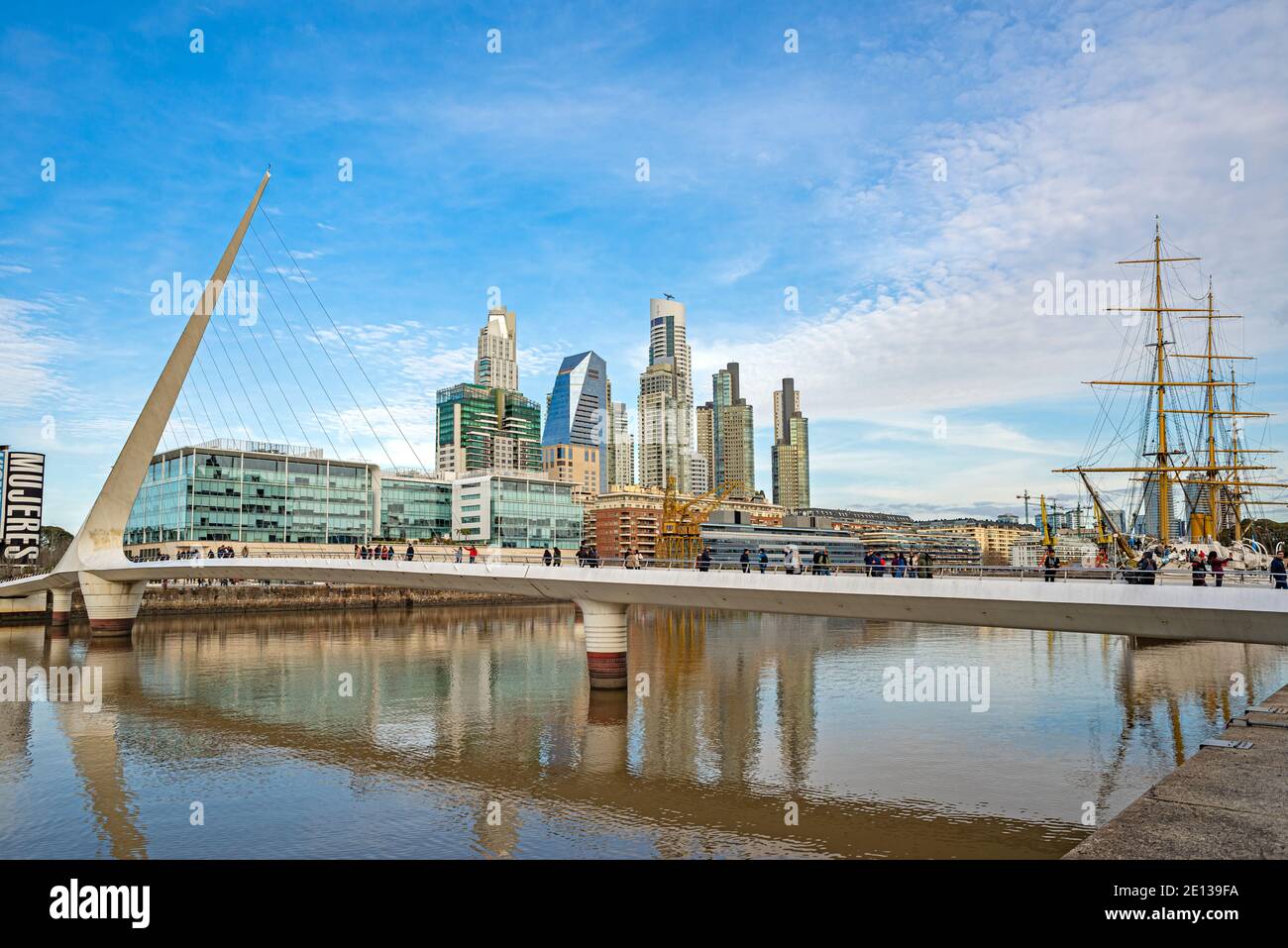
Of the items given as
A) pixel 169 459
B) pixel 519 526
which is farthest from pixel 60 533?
pixel 519 526

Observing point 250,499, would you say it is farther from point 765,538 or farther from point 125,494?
point 765,538

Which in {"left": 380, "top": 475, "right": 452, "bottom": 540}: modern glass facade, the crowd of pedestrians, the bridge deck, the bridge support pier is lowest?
the bridge support pier

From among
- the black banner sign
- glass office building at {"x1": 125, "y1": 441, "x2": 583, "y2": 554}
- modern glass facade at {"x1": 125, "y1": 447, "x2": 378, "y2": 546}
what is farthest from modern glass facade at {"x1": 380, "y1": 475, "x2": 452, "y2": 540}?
the black banner sign

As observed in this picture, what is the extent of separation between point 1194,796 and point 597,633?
2177 centimetres

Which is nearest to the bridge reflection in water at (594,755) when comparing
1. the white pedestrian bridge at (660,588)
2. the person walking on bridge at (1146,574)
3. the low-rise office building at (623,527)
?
the white pedestrian bridge at (660,588)

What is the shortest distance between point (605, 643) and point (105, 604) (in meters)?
37.4

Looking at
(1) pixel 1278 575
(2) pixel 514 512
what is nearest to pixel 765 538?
(2) pixel 514 512

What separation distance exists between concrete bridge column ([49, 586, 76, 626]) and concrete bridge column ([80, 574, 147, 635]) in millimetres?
8498

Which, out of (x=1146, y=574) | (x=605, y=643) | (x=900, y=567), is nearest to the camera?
(x=1146, y=574)

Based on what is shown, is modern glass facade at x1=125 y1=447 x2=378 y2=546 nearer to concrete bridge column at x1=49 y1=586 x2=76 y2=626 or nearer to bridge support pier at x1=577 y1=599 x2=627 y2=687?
concrete bridge column at x1=49 y1=586 x2=76 y2=626

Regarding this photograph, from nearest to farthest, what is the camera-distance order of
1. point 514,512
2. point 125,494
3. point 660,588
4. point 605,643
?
1. point 660,588
2. point 605,643
3. point 125,494
4. point 514,512

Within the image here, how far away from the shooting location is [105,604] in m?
52.8

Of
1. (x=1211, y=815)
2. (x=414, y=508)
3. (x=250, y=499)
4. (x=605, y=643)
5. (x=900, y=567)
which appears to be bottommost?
(x=605, y=643)

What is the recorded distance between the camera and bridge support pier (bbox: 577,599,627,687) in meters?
31.2
